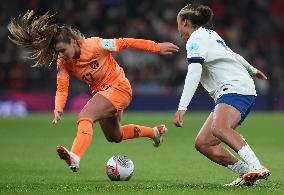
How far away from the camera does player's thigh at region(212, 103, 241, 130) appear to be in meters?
8.64

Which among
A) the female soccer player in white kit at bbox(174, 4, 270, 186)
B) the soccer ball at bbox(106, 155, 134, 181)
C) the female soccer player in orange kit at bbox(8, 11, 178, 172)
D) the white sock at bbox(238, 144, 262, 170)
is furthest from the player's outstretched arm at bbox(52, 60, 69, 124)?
the white sock at bbox(238, 144, 262, 170)

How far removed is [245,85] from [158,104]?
18.0m

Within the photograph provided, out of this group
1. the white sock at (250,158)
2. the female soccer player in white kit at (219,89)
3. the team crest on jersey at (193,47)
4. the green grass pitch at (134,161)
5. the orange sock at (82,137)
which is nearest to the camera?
the white sock at (250,158)

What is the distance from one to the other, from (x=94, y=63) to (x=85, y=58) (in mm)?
163

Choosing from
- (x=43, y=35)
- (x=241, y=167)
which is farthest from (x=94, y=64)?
(x=241, y=167)

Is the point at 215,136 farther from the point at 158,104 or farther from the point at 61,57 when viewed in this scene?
the point at 158,104

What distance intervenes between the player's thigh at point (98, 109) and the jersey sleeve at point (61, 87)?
283 mm

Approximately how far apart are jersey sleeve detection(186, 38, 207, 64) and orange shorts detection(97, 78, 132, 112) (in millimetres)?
1884

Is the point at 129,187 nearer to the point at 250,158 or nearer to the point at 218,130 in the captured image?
the point at 218,130

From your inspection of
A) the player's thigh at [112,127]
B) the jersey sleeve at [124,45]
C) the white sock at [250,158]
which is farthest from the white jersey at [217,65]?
the player's thigh at [112,127]

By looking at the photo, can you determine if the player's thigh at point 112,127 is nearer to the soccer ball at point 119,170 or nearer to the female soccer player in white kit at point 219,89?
the soccer ball at point 119,170

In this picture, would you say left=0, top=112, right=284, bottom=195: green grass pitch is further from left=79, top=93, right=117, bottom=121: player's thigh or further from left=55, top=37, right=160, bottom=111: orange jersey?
left=55, top=37, right=160, bottom=111: orange jersey

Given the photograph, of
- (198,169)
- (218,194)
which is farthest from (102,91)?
(218,194)

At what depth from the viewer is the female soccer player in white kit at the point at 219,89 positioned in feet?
28.3
